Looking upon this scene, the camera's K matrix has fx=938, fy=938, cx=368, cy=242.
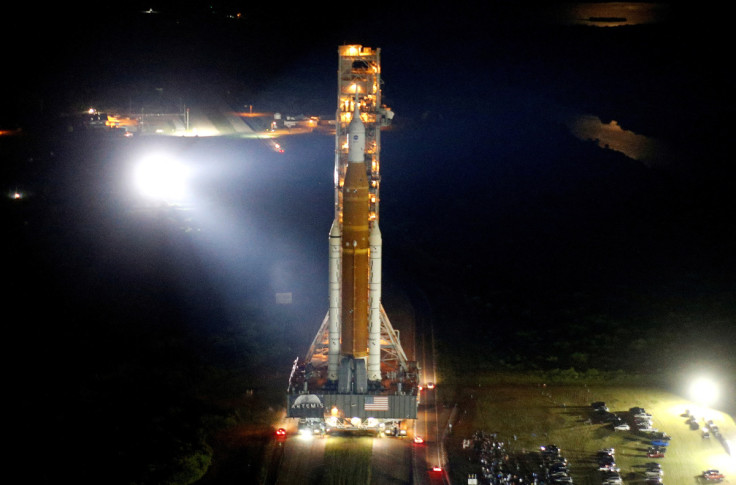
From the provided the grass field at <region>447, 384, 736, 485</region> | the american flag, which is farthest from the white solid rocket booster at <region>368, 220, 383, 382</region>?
the grass field at <region>447, 384, 736, 485</region>

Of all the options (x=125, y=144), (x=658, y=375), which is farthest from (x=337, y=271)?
(x=125, y=144)

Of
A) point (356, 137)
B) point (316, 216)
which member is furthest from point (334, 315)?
point (316, 216)

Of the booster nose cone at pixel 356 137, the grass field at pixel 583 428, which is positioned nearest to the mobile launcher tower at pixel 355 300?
the booster nose cone at pixel 356 137

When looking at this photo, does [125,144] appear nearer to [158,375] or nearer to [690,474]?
[158,375]

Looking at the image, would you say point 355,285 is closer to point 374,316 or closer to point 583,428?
point 374,316

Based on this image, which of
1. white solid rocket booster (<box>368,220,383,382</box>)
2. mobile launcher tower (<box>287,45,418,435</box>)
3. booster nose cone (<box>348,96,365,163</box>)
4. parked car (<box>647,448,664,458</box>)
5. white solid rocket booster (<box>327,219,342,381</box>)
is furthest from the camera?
white solid rocket booster (<box>327,219,342,381</box>)

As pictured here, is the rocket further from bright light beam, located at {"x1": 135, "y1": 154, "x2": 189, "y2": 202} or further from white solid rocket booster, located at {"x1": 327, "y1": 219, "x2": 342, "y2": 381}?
bright light beam, located at {"x1": 135, "y1": 154, "x2": 189, "y2": 202}
